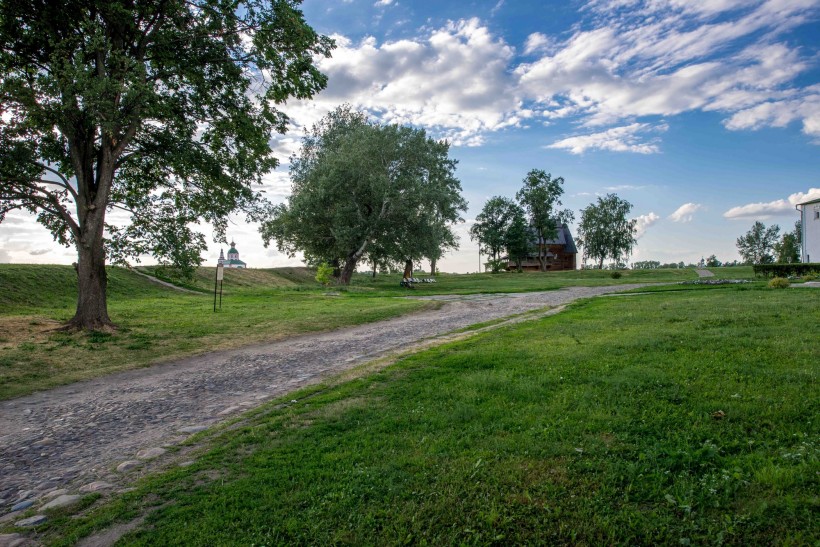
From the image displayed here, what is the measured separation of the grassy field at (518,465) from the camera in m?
3.33

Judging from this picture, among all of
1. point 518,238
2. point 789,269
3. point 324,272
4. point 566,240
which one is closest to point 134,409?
point 324,272

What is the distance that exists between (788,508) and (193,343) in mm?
12983

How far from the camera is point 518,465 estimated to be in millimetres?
4137

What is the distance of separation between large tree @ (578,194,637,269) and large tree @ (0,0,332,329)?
Result: 79854 mm

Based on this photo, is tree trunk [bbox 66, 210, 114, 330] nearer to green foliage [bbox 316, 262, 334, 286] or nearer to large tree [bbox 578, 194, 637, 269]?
green foliage [bbox 316, 262, 334, 286]

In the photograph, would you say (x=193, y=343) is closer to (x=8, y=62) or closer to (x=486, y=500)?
(x=8, y=62)

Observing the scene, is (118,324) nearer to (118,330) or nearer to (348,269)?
(118,330)

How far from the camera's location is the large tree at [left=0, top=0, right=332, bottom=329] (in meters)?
12.7

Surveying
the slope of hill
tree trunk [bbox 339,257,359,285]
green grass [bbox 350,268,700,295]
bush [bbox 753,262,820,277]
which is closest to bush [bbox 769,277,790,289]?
bush [bbox 753,262,820,277]

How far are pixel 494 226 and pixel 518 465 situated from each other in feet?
259

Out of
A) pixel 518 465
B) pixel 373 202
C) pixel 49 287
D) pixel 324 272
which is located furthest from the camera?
pixel 324 272

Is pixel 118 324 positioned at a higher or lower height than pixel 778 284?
lower

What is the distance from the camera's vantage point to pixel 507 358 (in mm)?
8711

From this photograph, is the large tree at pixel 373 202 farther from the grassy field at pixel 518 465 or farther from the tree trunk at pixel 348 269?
the grassy field at pixel 518 465
